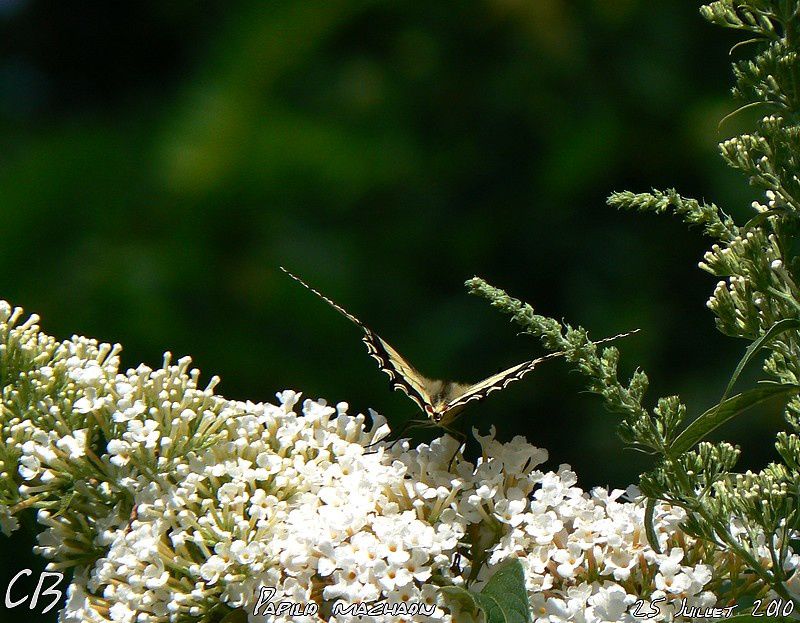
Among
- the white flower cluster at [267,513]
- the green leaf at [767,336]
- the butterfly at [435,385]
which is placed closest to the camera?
the green leaf at [767,336]

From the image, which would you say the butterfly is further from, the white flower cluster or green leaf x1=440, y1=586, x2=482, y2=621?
green leaf x1=440, y1=586, x2=482, y2=621

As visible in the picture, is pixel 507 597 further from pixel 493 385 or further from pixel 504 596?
pixel 493 385

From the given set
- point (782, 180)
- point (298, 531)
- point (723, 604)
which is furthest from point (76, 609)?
point (782, 180)

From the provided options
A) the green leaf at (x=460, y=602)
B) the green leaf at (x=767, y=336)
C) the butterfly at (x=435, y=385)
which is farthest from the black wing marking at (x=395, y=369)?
the green leaf at (x=767, y=336)

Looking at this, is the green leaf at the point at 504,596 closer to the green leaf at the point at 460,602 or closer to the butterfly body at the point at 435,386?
the green leaf at the point at 460,602

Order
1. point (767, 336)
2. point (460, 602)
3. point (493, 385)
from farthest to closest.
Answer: point (493, 385) → point (460, 602) → point (767, 336)

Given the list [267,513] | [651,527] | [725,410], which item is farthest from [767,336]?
[267,513]

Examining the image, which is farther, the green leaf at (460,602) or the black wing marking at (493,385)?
the black wing marking at (493,385)

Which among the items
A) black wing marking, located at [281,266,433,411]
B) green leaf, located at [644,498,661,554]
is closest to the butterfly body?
black wing marking, located at [281,266,433,411]

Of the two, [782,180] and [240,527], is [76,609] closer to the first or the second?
[240,527]
